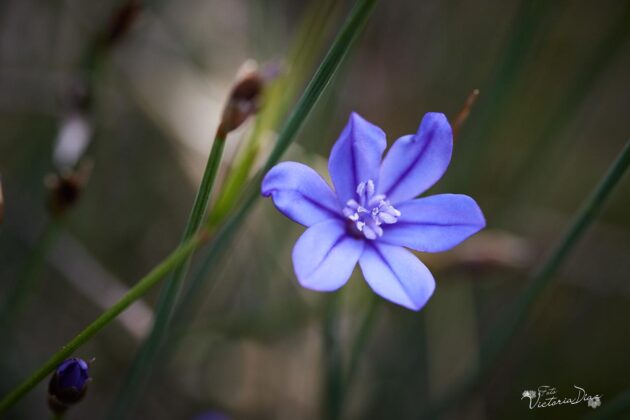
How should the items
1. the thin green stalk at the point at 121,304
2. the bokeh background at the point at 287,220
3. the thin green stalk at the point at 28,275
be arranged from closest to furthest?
1. the thin green stalk at the point at 121,304
2. the thin green stalk at the point at 28,275
3. the bokeh background at the point at 287,220

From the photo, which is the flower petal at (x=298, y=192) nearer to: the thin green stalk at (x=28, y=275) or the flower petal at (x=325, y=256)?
the flower petal at (x=325, y=256)

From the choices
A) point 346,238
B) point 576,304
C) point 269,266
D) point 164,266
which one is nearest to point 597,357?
point 576,304

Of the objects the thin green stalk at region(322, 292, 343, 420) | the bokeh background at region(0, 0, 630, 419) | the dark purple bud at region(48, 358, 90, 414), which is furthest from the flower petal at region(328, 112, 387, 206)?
the bokeh background at region(0, 0, 630, 419)

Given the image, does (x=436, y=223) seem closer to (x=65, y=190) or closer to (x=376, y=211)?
(x=376, y=211)

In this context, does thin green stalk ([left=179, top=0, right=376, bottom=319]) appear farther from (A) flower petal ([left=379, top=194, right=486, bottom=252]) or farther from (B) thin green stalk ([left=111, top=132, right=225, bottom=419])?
(A) flower petal ([left=379, top=194, right=486, bottom=252])

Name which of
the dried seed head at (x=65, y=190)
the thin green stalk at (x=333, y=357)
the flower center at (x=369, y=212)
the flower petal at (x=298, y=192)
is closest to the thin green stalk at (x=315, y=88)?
the flower petal at (x=298, y=192)

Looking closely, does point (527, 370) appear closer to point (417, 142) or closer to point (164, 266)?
point (417, 142)
